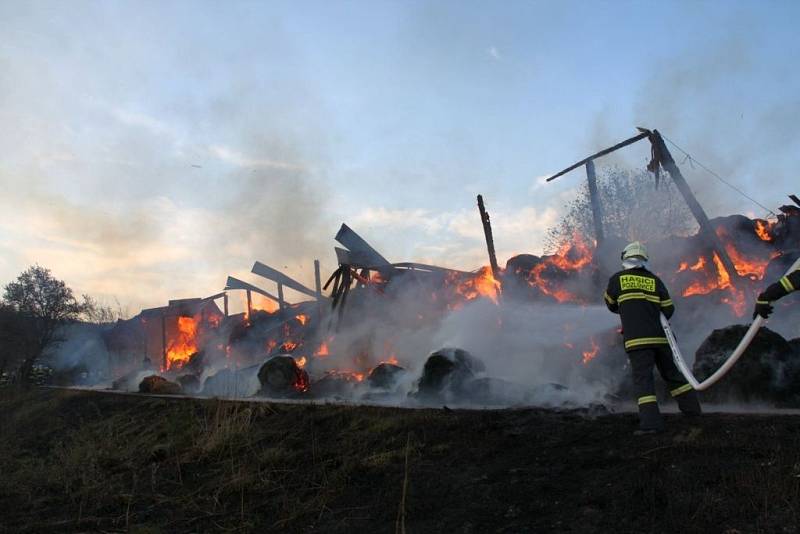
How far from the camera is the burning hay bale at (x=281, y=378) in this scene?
15.7 m

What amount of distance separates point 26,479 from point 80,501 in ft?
8.28

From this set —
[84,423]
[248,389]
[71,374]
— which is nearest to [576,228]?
[248,389]

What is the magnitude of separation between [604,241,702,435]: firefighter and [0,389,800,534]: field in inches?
18.8

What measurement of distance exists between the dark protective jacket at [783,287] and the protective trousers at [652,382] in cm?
126

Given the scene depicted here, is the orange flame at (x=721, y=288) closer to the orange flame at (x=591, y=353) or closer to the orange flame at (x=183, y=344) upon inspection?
the orange flame at (x=591, y=353)

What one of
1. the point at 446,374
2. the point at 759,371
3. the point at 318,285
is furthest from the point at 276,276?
the point at 759,371

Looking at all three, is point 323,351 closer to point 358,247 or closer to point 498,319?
point 358,247

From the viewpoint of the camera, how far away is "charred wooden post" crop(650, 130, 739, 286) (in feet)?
41.9

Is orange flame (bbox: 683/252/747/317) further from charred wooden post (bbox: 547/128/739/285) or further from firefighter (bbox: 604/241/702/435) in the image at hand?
firefighter (bbox: 604/241/702/435)

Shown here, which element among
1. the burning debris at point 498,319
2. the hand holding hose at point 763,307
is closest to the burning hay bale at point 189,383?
the burning debris at point 498,319

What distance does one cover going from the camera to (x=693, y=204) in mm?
13039

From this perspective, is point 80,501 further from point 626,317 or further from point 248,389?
point 248,389

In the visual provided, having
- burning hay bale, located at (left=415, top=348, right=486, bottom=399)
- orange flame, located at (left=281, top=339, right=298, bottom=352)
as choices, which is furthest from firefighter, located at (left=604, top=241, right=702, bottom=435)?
orange flame, located at (left=281, top=339, right=298, bottom=352)

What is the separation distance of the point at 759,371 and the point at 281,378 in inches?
454
